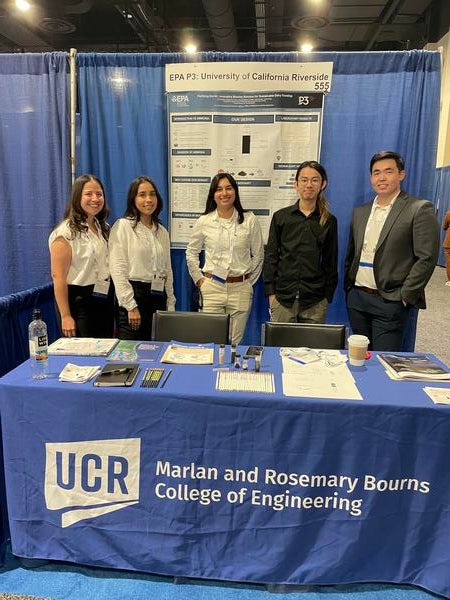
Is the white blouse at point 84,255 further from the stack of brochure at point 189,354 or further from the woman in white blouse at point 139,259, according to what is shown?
the stack of brochure at point 189,354

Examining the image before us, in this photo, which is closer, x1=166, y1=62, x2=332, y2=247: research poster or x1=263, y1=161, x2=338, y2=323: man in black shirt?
x1=263, y1=161, x2=338, y2=323: man in black shirt

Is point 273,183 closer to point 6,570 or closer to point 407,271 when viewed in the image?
point 407,271

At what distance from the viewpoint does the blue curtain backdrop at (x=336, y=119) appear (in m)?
2.69

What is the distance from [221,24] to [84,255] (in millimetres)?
5390

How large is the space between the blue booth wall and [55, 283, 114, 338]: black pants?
0.30 m

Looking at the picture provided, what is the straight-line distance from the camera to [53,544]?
1.56 metres

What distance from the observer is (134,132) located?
9.43 feet

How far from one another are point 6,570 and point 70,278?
1339 mm

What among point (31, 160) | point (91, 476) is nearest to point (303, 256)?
point (91, 476)

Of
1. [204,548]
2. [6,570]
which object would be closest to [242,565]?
[204,548]

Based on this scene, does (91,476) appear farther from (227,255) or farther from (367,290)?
(367,290)

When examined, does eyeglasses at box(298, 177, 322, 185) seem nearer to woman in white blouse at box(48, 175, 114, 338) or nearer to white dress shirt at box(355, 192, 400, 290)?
white dress shirt at box(355, 192, 400, 290)

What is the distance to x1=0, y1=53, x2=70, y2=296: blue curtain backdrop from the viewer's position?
2875 mm

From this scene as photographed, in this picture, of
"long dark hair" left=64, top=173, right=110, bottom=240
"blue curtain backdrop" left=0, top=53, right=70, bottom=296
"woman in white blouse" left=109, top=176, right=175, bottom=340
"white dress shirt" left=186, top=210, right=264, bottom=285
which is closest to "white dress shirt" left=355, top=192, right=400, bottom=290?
"white dress shirt" left=186, top=210, right=264, bottom=285
